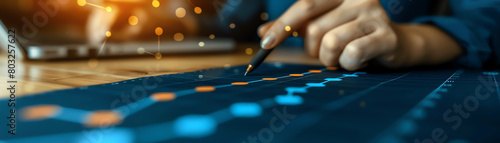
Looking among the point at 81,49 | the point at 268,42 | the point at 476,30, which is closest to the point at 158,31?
the point at 81,49

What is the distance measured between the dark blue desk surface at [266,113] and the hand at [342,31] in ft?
0.42

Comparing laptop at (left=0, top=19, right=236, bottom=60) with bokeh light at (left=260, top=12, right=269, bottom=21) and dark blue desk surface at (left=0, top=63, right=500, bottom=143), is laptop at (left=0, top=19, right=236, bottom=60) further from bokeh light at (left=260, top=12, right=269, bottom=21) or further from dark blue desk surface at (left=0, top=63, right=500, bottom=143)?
bokeh light at (left=260, top=12, right=269, bottom=21)

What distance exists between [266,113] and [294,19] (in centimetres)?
31

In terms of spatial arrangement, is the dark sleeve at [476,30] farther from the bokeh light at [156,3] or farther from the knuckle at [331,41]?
the bokeh light at [156,3]

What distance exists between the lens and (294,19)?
0.55 m

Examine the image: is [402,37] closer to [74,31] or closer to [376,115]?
[376,115]

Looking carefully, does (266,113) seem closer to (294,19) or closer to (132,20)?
(294,19)

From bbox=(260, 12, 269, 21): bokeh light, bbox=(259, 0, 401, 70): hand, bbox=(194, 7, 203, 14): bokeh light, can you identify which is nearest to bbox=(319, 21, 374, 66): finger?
bbox=(259, 0, 401, 70): hand

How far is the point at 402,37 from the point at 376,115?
36cm

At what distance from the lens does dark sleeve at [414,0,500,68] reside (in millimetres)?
625

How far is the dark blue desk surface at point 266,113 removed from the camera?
0.69 feet

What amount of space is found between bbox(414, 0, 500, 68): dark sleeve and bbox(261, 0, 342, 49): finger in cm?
26

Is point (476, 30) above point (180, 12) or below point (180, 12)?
below

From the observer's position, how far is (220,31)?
147cm
